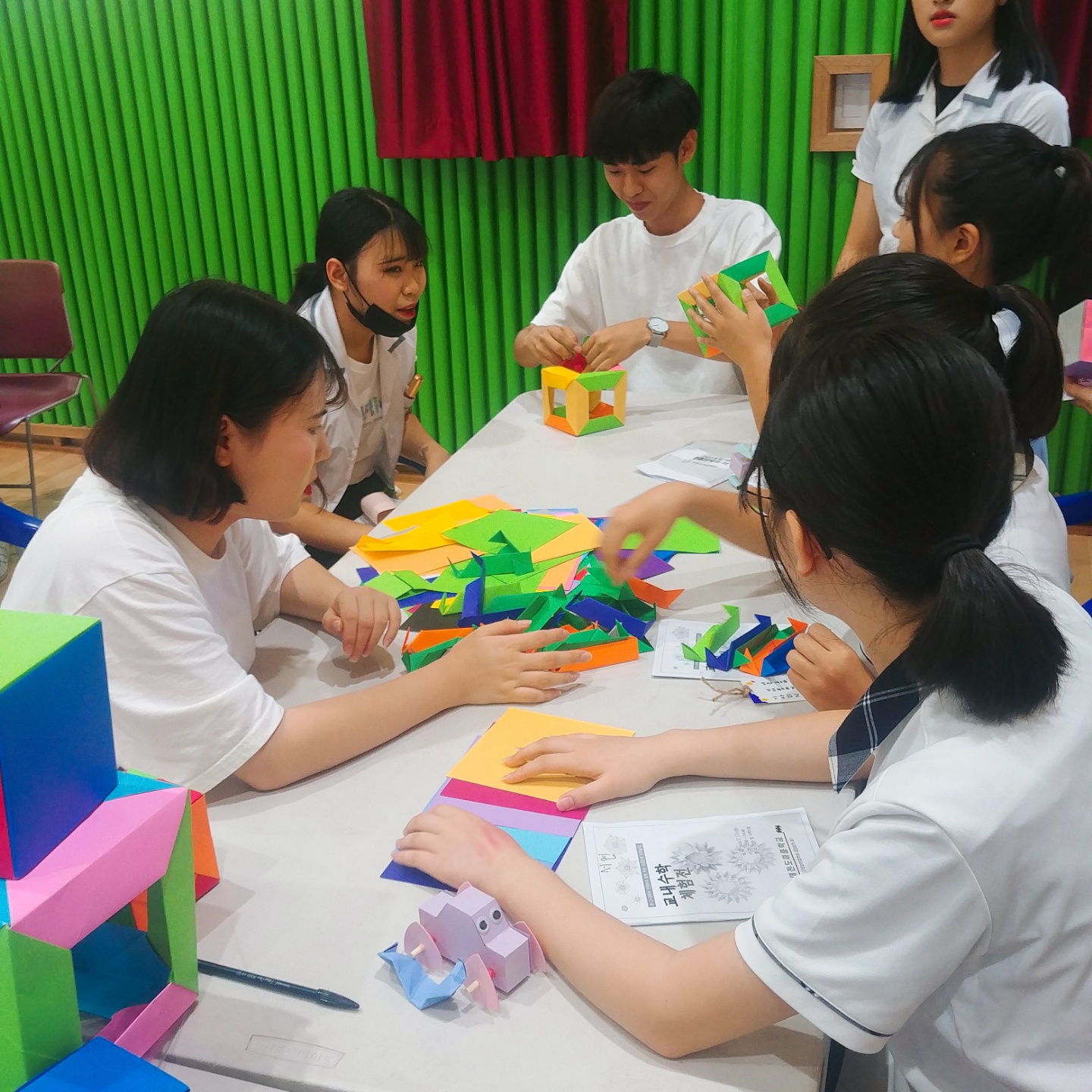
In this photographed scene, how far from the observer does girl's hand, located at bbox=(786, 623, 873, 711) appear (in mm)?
1256

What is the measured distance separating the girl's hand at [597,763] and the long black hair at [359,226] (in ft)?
5.24

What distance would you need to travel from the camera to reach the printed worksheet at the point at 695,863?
1.00 meters

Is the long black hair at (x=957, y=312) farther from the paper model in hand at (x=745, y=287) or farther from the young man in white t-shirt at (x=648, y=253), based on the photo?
the young man in white t-shirt at (x=648, y=253)

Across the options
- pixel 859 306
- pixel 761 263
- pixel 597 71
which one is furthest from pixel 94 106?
pixel 859 306

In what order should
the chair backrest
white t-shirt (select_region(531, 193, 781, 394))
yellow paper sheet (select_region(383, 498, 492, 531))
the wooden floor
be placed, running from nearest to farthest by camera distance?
yellow paper sheet (select_region(383, 498, 492, 531)) → white t-shirt (select_region(531, 193, 781, 394)) → the wooden floor → the chair backrest

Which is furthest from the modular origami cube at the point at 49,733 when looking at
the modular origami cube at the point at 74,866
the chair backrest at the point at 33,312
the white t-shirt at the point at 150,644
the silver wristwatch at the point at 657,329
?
the chair backrest at the point at 33,312

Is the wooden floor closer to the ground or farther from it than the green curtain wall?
closer to the ground

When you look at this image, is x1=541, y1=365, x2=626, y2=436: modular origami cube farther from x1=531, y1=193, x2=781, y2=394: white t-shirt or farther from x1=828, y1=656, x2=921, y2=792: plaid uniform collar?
x1=828, y1=656, x2=921, y2=792: plaid uniform collar

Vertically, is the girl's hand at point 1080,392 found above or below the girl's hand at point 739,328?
below

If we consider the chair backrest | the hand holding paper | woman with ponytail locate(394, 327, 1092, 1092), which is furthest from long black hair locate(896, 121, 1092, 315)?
the chair backrest

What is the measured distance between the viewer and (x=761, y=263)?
2.24 metres

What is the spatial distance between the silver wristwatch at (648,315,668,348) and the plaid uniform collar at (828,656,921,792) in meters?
1.77

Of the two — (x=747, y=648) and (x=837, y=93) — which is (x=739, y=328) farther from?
(x=837, y=93)

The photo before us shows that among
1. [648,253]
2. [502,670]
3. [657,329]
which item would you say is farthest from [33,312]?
[502,670]
